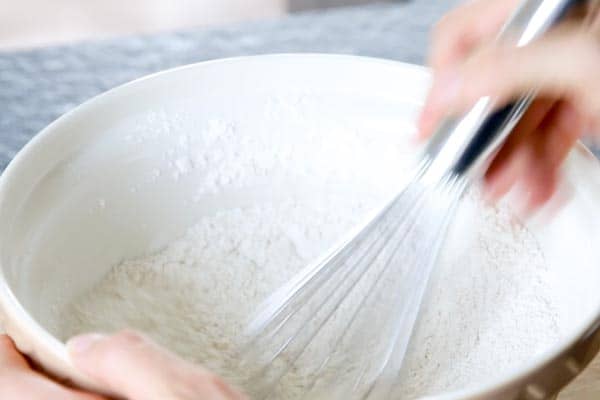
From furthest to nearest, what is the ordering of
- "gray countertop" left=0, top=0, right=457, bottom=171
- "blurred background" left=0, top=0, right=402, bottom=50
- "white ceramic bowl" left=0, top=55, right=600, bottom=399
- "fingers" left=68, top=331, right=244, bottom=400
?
"blurred background" left=0, top=0, right=402, bottom=50 → "gray countertop" left=0, top=0, right=457, bottom=171 → "white ceramic bowl" left=0, top=55, right=600, bottom=399 → "fingers" left=68, top=331, right=244, bottom=400

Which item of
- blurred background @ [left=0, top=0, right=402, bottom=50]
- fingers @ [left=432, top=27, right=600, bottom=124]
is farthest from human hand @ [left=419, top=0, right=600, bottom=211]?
blurred background @ [left=0, top=0, right=402, bottom=50]

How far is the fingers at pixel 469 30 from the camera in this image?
57 centimetres

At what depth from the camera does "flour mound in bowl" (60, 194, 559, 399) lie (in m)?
0.53

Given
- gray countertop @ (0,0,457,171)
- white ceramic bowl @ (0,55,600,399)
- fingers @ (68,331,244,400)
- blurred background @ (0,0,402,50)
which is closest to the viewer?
fingers @ (68,331,244,400)

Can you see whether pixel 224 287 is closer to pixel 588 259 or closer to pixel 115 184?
pixel 115 184

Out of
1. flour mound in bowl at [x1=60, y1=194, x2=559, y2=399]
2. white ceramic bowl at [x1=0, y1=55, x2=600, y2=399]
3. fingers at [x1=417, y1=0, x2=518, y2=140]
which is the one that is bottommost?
flour mound in bowl at [x1=60, y1=194, x2=559, y2=399]

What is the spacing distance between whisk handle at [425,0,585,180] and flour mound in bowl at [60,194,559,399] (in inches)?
3.4

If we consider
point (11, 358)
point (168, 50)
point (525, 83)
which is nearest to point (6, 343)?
point (11, 358)

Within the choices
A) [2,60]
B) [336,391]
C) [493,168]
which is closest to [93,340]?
[336,391]

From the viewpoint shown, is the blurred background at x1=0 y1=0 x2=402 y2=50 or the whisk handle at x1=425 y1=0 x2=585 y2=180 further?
the blurred background at x1=0 y1=0 x2=402 y2=50

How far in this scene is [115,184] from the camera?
58 centimetres

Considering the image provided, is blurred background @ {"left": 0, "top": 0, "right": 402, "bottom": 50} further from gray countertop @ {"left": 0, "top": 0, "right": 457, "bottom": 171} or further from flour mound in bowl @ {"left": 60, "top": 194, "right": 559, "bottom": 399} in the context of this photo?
flour mound in bowl @ {"left": 60, "top": 194, "right": 559, "bottom": 399}

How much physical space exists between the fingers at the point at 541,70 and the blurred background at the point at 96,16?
2.80ft

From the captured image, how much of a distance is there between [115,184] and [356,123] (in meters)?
0.18
